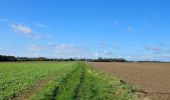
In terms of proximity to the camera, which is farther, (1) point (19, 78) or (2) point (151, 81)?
(1) point (19, 78)

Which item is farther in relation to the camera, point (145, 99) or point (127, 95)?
point (127, 95)

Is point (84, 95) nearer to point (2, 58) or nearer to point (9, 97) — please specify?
point (9, 97)

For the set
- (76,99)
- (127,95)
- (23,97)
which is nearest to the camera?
(76,99)

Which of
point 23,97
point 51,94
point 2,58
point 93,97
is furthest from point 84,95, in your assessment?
point 2,58

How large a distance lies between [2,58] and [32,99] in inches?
5984

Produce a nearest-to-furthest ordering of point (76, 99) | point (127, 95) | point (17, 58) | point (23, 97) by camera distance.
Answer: point (76, 99)
point (23, 97)
point (127, 95)
point (17, 58)

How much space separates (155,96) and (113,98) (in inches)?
93.7

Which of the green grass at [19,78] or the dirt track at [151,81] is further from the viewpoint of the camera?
the green grass at [19,78]

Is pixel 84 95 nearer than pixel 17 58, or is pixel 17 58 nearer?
pixel 84 95

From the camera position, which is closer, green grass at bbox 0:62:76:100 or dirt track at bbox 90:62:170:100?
dirt track at bbox 90:62:170:100

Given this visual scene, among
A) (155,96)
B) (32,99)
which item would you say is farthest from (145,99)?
(32,99)

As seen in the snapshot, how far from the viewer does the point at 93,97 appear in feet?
63.6

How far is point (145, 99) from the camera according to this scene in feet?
62.2

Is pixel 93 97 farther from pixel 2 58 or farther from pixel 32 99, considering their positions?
pixel 2 58
